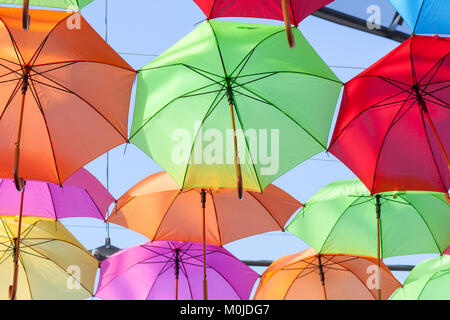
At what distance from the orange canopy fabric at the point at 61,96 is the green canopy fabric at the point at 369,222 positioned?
2.68 metres

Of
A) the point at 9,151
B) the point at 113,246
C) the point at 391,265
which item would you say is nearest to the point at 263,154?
the point at 9,151

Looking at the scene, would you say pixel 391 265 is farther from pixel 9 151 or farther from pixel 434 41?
pixel 9 151

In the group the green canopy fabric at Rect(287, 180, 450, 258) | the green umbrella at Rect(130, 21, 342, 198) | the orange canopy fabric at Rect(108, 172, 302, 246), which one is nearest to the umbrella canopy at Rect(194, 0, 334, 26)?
the green umbrella at Rect(130, 21, 342, 198)

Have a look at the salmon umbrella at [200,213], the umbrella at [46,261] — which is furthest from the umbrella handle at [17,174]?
the umbrella at [46,261]

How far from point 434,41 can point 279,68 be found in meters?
1.27

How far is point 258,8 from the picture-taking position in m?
5.00

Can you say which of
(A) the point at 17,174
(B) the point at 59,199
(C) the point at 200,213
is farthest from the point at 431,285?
(A) the point at 17,174

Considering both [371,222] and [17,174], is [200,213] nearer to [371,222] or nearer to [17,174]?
[371,222]

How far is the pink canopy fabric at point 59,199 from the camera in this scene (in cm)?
650

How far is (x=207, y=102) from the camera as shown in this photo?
5.46 m

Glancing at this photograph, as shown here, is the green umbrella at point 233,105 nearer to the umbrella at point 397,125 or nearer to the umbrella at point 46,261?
the umbrella at point 397,125

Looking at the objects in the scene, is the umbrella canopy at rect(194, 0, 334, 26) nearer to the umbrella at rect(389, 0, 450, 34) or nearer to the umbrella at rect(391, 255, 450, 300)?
the umbrella at rect(389, 0, 450, 34)

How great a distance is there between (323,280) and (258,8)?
398 cm
